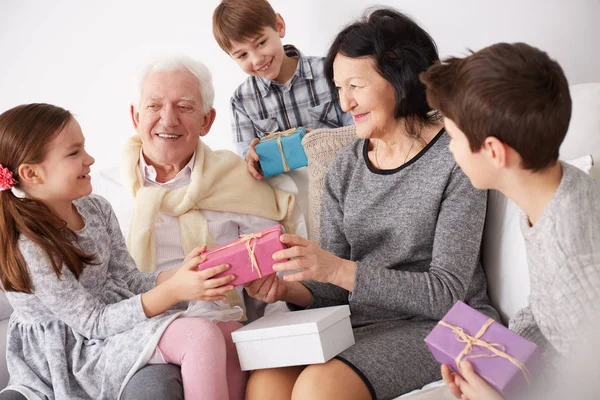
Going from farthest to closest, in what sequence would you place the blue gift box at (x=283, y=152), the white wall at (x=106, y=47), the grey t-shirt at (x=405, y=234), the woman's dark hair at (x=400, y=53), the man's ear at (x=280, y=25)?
the white wall at (x=106, y=47) < the man's ear at (x=280, y=25) < the blue gift box at (x=283, y=152) < the woman's dark hair at (x=400, y=53) < the grey t-shirt at (x=405, y=234)

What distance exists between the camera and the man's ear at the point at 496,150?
4.39 feet

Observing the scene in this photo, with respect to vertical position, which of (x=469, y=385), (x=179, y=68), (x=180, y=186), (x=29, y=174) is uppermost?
(x=179, y=68)

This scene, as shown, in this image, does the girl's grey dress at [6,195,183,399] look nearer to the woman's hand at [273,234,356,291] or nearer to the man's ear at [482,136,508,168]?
the woman's hand at [273,234,356,291]

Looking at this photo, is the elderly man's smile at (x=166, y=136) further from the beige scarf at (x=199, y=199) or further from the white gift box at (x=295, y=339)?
the white gift box at (x=295, y=339)

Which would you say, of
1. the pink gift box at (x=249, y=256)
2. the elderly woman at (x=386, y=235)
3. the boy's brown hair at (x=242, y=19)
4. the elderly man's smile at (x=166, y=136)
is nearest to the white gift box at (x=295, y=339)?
the elderly woman at (x=386, y=235)

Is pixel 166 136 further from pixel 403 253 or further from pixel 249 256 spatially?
pixel 403 253

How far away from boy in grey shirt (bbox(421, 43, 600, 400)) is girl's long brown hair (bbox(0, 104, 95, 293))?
103cm

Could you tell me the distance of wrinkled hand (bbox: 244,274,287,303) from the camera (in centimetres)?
192

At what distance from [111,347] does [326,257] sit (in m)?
0.61

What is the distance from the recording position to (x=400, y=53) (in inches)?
75.1

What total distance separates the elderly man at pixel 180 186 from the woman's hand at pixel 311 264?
57 centimetres

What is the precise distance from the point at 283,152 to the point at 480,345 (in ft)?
3.77

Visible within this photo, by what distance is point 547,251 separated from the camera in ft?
4.41

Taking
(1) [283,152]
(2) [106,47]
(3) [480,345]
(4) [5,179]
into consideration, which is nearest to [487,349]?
(3) [480,345]
